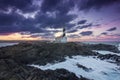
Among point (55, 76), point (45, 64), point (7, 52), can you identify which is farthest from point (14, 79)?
point (7, 52)

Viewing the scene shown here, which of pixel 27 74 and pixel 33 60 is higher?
pixel 33 60

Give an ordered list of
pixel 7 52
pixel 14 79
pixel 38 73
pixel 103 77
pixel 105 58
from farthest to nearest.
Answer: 1. pixel 105 58
2. pixel 7 52
3. pixel 103 77
4. pixel 38 73
5. pixel 14 79

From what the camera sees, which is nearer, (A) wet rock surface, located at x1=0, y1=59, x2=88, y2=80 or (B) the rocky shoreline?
(A) wet rock surface, located at x1=0, y1=59, x2=88, y2=80

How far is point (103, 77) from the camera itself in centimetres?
3011

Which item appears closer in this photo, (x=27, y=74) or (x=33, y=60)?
(x=27, y=74)

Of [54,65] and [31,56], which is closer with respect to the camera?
[54,65]

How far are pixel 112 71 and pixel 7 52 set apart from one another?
920 inches

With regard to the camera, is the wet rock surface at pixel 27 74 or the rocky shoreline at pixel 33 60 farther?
the rocky shoreline at pixel 33 60

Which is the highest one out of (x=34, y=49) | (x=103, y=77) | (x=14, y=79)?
(x=34, y=49)

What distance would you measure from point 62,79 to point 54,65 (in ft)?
26.7

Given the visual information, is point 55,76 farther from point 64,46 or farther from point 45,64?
point 64,46

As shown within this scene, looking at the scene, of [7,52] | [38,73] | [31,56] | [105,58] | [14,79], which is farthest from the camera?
[105,58]

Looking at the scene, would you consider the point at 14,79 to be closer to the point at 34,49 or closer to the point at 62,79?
the point at 62,79

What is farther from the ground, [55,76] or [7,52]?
[7,52]
